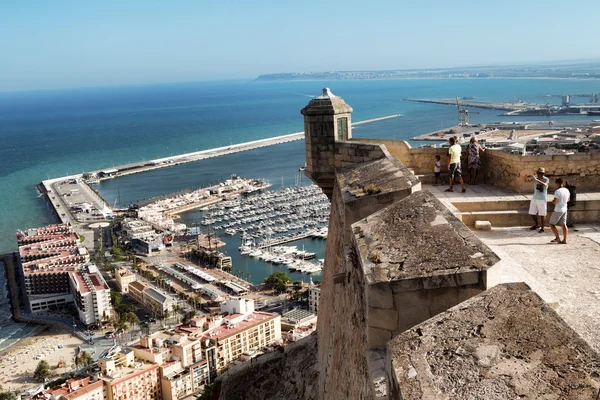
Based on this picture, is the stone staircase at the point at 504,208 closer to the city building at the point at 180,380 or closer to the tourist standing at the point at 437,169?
the tourist standing at the point at 437,169

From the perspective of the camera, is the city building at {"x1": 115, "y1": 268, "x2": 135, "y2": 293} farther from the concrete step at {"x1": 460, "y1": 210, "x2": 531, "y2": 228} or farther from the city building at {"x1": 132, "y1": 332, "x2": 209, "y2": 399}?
the concrete step at {"x1": 460, "y1": 210, "x2": 531, "y2": 228}

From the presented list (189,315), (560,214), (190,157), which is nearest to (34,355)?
(189,315)

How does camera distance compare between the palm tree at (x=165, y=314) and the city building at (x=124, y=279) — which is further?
the city building at (x=124, y=279)

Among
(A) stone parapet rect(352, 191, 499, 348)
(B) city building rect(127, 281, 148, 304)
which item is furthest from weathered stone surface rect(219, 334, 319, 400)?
(B) city building rect(127, 281, 148, 304)

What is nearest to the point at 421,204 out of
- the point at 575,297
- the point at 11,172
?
the point at 575,297

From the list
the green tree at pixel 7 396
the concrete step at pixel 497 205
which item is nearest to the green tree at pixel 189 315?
the green tree at pixel 7 396

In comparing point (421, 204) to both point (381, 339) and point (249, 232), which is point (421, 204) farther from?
point (249, 232)
